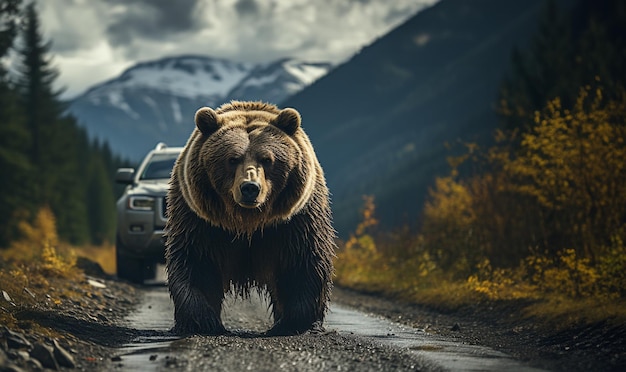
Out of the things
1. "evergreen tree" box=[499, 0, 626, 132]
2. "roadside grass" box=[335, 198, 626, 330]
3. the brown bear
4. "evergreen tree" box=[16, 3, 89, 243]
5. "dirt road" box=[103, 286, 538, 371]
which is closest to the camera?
"dirt road" box=[103, 286, 538, 371]

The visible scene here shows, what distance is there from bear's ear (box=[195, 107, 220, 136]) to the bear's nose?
3.37ft

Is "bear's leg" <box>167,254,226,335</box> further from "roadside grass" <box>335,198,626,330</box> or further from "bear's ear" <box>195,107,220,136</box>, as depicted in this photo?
"roadside grass" <box>335,198,626,330</box>

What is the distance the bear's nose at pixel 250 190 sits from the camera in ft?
24.0

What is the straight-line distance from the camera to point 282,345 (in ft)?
23.2

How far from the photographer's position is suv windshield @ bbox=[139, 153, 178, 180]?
15422 mm

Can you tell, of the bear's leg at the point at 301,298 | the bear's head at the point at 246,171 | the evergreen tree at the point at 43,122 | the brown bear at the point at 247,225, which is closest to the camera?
the bear's head at the point at 246,171

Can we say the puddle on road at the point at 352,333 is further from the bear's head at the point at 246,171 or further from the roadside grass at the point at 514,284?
the roadside grass at the point at 514,284

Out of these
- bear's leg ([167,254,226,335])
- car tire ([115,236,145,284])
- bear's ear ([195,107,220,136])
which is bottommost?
bear's leg ([167,254,226,335])

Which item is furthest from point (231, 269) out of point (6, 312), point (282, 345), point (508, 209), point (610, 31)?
point (610, 31)

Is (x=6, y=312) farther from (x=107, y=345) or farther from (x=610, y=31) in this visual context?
(x=610, y=31)

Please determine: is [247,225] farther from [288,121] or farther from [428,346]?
[428,346]

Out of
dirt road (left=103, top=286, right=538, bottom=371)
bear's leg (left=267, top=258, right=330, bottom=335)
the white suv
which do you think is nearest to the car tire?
the white suv

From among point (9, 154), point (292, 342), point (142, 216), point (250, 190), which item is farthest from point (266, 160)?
point (9, 154)

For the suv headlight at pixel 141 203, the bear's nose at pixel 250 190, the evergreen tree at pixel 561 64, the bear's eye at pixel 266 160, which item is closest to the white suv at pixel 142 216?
the suv headlight at pixel 141 203
